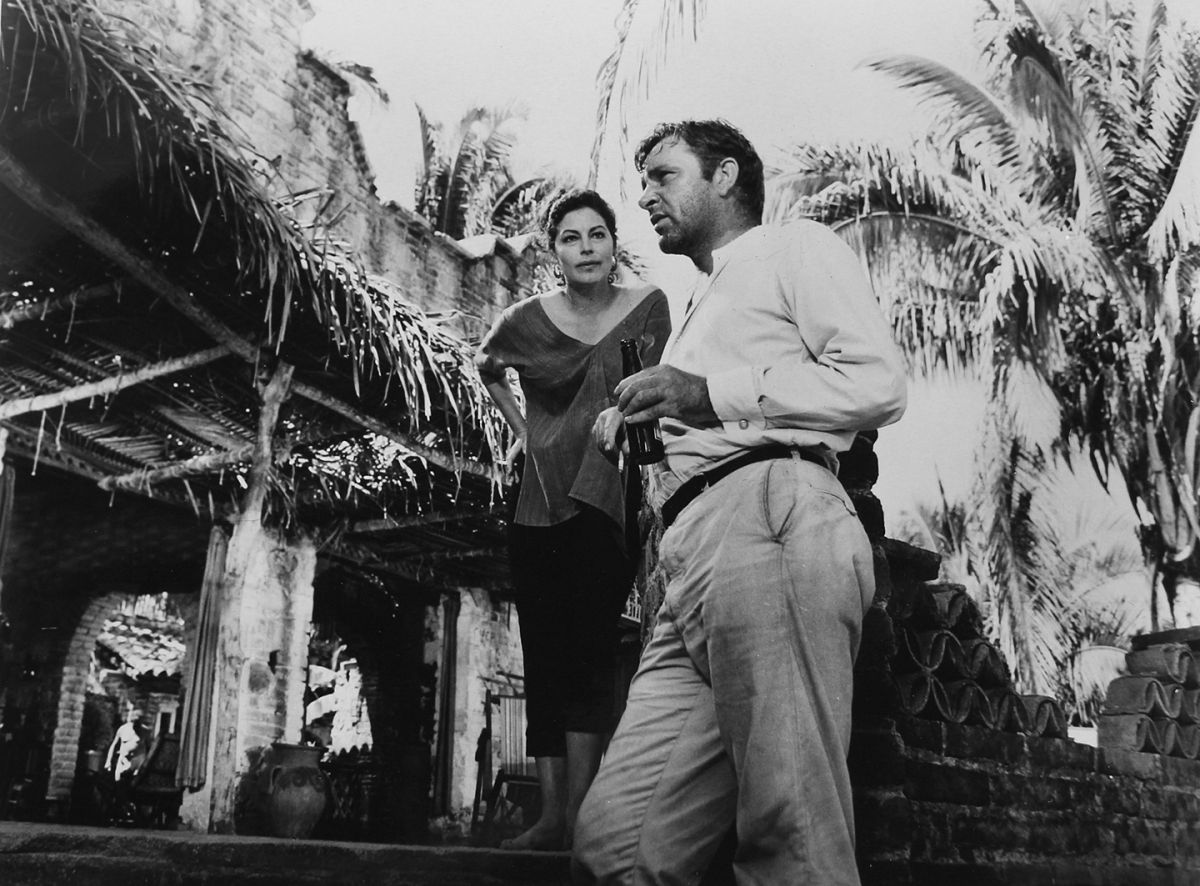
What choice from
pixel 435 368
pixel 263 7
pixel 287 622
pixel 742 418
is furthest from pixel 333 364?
pixel 742 418

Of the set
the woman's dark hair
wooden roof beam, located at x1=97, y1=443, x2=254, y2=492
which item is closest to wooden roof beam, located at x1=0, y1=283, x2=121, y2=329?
wooden roof beam, located at x1=97, y1=443, x2=254, y2=492

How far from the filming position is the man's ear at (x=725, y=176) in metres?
1.67

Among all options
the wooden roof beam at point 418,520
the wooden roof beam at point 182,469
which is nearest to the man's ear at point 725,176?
the wooden roof beam at point 182,469

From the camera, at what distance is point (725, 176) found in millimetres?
1669

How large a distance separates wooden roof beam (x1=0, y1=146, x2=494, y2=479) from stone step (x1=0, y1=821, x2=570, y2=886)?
5.93 ft

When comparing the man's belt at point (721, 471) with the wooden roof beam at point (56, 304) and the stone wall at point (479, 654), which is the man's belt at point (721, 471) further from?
the stone wall at point (479, 654)

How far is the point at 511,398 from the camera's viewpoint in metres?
2.37

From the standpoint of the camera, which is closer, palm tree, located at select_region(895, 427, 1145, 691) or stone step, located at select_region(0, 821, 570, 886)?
stone step, located at select_region(0, 821, 570, 886)

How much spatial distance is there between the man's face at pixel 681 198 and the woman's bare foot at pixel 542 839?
1.05 metres

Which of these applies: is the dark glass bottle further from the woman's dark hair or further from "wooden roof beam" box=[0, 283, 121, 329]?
"wooden roof beam" box=[0, 283, 121, 329]

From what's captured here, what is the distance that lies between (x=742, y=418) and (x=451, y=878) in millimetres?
787

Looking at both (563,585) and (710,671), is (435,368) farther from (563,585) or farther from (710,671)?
Answer: (710,671)

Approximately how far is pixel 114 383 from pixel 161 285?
0.38m

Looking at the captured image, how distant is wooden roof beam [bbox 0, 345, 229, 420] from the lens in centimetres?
295
